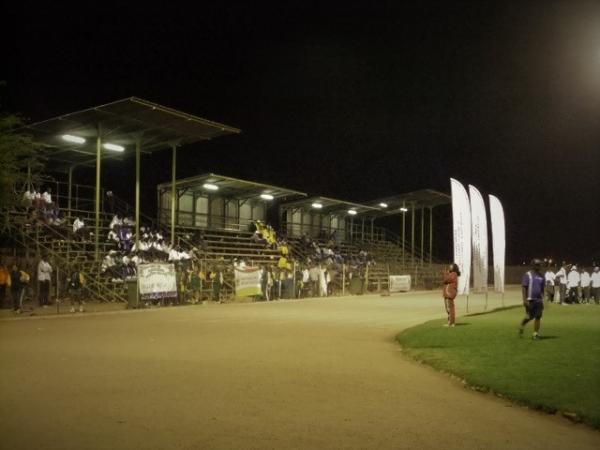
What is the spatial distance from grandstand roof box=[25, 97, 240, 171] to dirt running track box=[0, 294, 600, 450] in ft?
49.9

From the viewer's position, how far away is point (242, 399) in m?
8.45

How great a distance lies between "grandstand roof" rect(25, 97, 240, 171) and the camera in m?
28.4

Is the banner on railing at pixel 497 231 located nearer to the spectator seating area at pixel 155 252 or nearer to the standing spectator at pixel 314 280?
the spectator seating area at pixel 155 252

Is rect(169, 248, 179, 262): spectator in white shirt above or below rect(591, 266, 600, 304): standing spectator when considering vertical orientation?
above

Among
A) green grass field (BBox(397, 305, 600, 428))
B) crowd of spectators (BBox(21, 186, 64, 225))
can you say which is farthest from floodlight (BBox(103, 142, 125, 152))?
green grass field (BBox(397, 305, 600, 428))

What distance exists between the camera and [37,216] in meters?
28.9

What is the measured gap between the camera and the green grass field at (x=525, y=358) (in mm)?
8546

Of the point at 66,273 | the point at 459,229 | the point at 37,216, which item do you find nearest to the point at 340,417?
the point at 459,229

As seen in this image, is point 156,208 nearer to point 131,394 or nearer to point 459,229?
point 459,229

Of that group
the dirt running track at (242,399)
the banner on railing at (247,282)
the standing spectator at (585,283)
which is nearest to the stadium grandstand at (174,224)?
the banner on railing at (247,282)

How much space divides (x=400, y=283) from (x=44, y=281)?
26.6m

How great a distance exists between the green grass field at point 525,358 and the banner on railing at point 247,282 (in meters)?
13.7

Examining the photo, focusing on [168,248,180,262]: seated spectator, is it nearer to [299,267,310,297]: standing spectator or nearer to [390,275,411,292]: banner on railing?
[299,267,310,297]: standing spectator

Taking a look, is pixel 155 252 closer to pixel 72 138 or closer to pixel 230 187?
pixel 72 138
